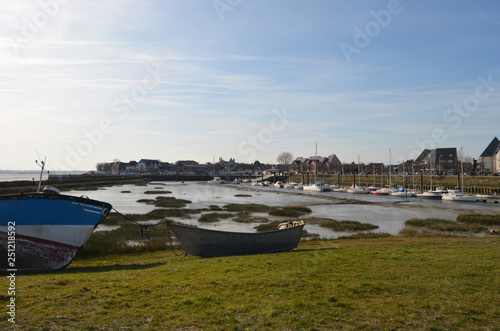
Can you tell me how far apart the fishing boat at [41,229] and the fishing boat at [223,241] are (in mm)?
4627

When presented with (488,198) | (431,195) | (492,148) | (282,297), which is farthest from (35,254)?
(492,148)

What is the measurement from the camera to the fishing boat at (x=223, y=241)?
18391 millimetres

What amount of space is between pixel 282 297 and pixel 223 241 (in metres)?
9.17

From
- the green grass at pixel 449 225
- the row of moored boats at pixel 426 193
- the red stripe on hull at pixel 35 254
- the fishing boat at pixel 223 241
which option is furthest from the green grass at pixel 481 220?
the red stripe on hull at pixel 35 254

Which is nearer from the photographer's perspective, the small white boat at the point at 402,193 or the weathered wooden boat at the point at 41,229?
the weathered wooden boat at the point at 41,229

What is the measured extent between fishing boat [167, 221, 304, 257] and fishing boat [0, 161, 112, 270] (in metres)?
4.63

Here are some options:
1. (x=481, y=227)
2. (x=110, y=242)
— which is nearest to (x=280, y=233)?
(x=110, y=242)

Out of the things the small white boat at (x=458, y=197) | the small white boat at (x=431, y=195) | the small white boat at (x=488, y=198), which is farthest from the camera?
the small white boat at (x=431, y=195)

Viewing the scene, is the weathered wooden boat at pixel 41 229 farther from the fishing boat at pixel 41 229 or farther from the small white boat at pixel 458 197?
the small white boat at pixel 458 197

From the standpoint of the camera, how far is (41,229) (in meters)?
16.8

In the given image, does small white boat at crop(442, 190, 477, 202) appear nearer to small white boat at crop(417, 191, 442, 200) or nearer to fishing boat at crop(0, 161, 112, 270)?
small white boat at crop(417, 191, 442, 200)

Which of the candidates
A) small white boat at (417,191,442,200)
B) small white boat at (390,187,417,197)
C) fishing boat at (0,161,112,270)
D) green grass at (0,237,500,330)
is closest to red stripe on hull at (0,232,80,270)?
fishing boat at (0,161,112,270)

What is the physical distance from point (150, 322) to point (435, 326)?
6.47 metres

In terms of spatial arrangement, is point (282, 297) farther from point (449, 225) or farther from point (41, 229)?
point (449, 225)
